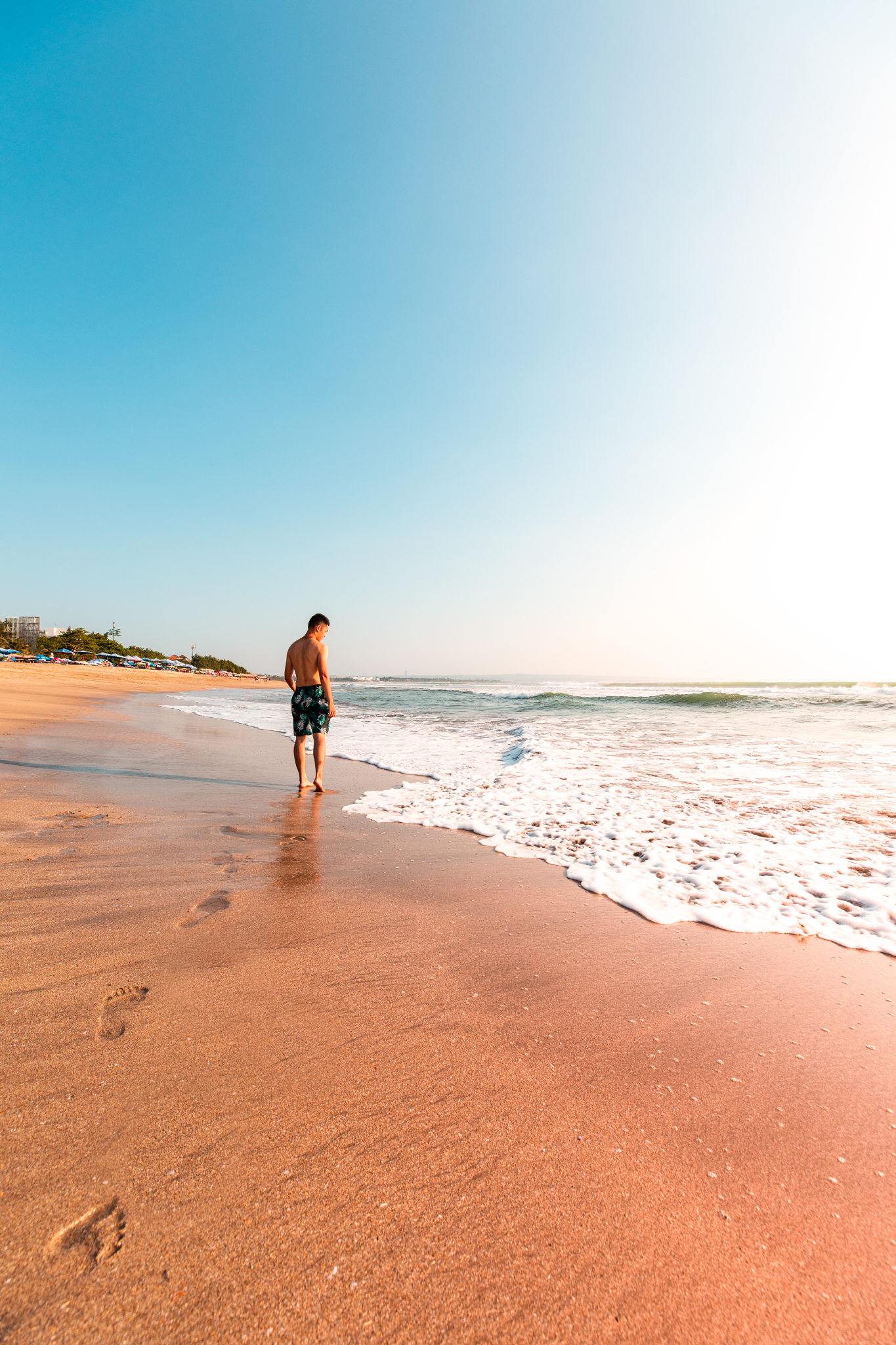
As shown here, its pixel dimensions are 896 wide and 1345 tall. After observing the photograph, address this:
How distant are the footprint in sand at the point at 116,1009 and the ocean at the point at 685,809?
255cm

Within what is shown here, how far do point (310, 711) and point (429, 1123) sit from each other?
18.0 feet

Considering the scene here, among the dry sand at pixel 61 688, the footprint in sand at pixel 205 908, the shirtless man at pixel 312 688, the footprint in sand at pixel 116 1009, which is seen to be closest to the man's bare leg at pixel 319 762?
the shirtless man at pixel 312 688

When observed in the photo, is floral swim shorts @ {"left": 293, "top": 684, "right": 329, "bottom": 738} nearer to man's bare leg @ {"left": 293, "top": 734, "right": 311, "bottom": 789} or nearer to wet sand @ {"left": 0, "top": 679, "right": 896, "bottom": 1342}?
man's bare leg @ {"left": 293, "top": 734, "right": 311, "bottom": 789}

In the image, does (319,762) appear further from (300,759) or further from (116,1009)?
(116,1009)

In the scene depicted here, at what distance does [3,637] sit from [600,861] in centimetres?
6975

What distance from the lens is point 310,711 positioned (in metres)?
6.84

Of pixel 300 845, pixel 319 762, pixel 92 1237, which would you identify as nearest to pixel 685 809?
pixel 300 845

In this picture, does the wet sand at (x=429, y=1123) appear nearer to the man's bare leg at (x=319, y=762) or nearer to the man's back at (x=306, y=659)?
the man's bare leg at (x=319, y=762)

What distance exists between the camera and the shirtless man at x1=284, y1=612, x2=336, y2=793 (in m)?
6.71

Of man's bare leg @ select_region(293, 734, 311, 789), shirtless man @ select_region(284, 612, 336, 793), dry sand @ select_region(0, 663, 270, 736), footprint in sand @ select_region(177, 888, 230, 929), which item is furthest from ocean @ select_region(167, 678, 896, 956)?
dry sand @ select_region(0, 663, 270, 736)

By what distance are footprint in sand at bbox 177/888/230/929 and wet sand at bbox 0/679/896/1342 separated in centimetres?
3

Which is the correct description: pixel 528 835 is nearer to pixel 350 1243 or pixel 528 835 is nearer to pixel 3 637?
pixel 350 1243

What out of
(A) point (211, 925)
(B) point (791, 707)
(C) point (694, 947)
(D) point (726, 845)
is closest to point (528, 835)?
(D) point (726, 845)

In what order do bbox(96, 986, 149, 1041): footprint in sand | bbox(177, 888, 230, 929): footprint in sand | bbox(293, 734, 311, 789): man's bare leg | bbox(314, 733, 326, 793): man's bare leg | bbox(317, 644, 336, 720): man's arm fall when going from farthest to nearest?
bbox(317, 644, 336, 720): man's arm
bbox(314, 733, 326, 793): man's bare leg
bbox(293, 734, 311, 789): man's bare leg
bbox(177, 888, 230, 929): footprint in sand
bbox(96, 986, 149, 1041): footprint in sand
